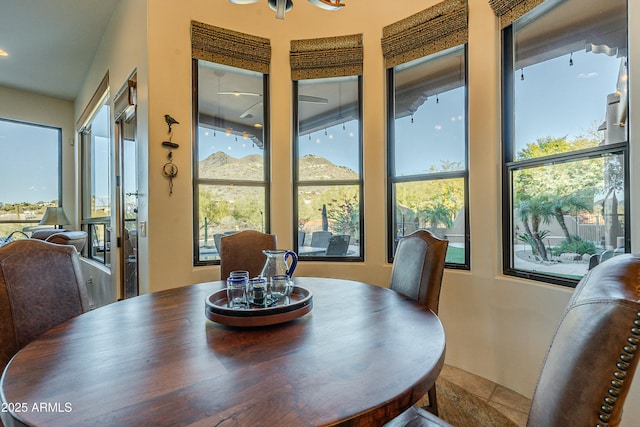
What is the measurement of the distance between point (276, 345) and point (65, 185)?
6646mm

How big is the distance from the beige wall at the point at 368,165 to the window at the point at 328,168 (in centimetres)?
13

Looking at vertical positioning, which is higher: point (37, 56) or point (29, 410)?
point (37, 56)

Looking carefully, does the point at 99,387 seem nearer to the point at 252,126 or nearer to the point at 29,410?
the point at 29,410

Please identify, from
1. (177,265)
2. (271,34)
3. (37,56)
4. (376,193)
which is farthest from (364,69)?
(37,56)

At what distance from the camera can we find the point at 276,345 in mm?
988

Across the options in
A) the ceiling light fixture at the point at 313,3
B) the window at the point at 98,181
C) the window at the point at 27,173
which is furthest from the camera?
the window at the point at 27,173

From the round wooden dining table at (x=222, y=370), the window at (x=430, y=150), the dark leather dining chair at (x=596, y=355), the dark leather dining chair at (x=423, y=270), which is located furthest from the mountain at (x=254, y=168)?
the dark leather dining chair at (x=596, y=355)

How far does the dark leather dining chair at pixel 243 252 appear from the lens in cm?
225

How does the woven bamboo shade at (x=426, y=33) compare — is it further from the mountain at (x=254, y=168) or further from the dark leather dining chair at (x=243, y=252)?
the dark leather dining chair at (x=243, y=252)

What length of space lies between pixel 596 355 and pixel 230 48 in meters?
3.10

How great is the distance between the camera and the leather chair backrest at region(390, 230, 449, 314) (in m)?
1.63

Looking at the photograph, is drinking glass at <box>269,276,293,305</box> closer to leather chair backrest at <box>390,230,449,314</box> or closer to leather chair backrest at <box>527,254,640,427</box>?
leather chair backrest at <box>390,230,449,314</box>

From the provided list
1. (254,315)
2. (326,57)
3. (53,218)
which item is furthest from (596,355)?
(53,218)

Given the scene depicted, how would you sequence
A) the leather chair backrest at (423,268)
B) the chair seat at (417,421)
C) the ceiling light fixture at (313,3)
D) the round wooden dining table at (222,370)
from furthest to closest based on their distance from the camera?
the ceiling light fixture at (313,3)
the leather chair backrest at (423,268)
the chair seat at (417,421)
the round wooden dining table at (222,370)
